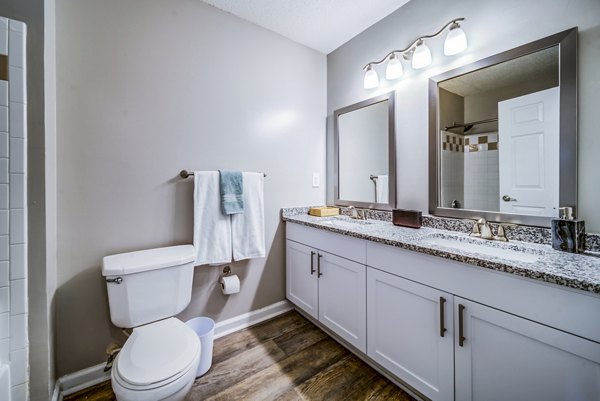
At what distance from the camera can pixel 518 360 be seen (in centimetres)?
86

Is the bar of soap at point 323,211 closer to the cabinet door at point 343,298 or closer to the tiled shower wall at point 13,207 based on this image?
the cabinet door at point 343,298

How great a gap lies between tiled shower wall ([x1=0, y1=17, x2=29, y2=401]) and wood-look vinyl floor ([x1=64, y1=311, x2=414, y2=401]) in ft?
1.87

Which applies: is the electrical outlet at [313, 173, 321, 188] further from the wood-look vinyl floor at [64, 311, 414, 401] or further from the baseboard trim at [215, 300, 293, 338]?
the wood-look vinyl floor at [64, 311, 414, 401]

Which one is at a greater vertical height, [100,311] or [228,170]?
[228,170]

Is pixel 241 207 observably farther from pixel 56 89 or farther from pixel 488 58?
pixel 488 58

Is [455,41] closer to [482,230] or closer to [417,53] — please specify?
[417,53]

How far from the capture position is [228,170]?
1.72 meters

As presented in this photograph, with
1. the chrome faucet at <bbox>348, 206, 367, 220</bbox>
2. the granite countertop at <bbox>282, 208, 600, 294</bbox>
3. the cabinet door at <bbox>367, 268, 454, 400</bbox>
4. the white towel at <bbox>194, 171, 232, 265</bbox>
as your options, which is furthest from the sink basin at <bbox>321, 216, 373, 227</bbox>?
the white towel at <bbox>194, 171, 232, 265</bbox>

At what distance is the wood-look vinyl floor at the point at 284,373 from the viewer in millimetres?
1271

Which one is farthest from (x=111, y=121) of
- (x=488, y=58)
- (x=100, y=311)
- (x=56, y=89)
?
(x=488, y=58)

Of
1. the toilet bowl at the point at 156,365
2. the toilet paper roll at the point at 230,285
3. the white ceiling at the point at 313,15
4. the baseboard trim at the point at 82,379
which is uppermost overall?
the white ceiling at the point at 313,15

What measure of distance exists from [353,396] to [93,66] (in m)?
2.21

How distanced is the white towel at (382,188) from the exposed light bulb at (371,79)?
27.3 inches

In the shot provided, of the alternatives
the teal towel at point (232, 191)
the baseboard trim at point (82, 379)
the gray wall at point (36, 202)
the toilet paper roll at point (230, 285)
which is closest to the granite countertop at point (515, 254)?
the teal towel at point (232, 191)
